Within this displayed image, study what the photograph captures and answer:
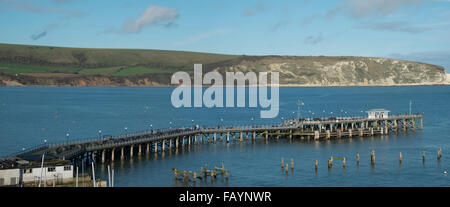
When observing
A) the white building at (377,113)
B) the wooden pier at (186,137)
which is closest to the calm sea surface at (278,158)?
the wooden pier at (186,137)

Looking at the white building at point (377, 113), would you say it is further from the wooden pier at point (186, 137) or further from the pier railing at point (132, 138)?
the pier railing at point (132, 138)

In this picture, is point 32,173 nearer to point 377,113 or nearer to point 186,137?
point 186,137

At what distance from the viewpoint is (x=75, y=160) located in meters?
66.9

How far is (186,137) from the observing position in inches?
3718

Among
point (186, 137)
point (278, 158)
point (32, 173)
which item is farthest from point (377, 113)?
point (32, 173)

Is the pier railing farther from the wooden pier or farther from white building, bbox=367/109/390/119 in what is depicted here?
white building, bbox=367/109/390/119

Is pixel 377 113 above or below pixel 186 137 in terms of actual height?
above

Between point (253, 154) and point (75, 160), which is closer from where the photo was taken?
point (75, 160)

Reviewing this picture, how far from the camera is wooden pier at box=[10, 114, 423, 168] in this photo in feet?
225
